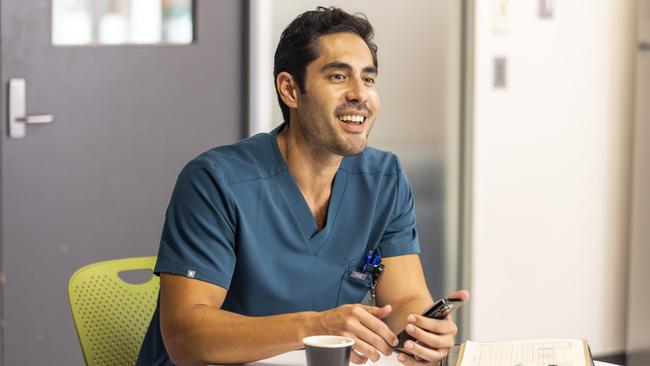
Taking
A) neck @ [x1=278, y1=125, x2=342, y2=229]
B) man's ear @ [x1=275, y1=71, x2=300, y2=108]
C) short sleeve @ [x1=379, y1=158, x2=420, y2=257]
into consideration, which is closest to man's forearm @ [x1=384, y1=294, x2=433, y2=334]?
short sleeve @ [x1=379, y1=158, x2=420, y2=257]

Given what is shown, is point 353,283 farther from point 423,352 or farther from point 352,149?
point 423,352

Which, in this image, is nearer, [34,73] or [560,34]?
[34,73]

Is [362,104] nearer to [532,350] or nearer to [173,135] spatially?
[532,350]

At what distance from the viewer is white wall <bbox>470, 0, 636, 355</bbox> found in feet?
12.5

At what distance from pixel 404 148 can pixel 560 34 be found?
0.74 metres

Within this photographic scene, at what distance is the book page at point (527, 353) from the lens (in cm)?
164

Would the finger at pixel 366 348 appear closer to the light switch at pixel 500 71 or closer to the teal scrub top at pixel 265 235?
the teal scrub top at pixel 265 235

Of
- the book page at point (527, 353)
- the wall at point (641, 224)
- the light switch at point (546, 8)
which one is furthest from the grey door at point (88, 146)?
the book page at point (527, 353)

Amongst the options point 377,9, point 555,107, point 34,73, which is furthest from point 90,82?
point 555,107

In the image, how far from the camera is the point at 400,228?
2215mm

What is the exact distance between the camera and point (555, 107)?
12.8 ft

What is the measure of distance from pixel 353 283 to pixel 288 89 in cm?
42

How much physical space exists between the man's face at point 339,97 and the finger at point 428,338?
1.52 ft

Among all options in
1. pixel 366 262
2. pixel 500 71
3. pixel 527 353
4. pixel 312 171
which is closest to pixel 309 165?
pixel 312 171
